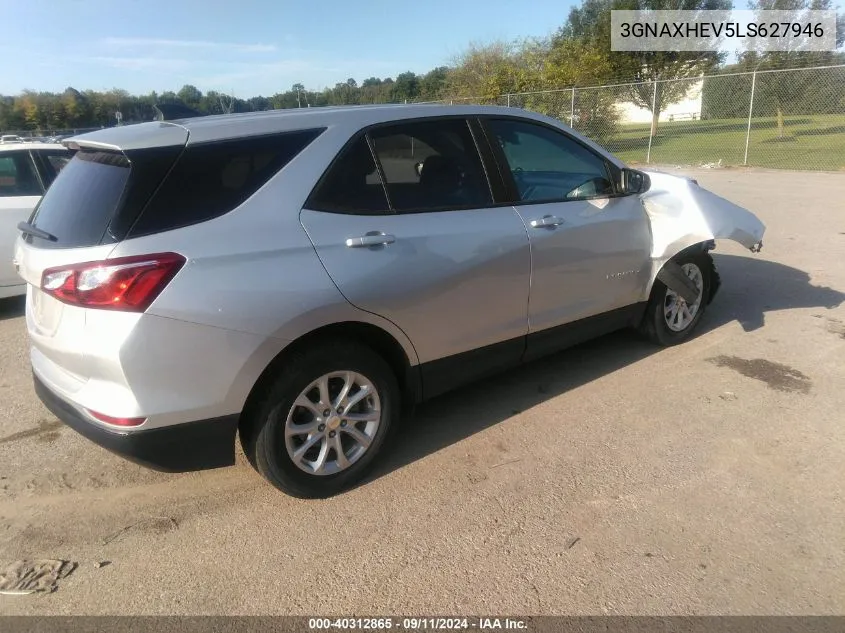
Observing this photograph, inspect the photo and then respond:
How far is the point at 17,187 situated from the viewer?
19.6ft

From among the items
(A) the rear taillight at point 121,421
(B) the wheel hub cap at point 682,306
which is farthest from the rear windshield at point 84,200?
(B) the wheel hub cap at point 682,306

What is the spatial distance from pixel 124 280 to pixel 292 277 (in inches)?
25.7

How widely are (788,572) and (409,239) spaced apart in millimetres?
2142

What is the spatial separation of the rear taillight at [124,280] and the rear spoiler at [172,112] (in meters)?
1.26

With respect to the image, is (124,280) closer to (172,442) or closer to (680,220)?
(172,442)

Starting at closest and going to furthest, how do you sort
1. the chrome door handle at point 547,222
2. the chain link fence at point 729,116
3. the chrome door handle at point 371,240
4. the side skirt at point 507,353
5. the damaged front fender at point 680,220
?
1. the chrome door handle at point 371,240
2. the side skirt at point 507,353
3. the chrome door handle at point 547,222
4. the damaged front fender at point 680,220
5. the chain link fence at point 729,116

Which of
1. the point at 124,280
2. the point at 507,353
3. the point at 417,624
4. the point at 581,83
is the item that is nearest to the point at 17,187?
the point at 124,280

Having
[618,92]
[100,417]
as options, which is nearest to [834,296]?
[100,417]

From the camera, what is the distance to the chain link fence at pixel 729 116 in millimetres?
19578

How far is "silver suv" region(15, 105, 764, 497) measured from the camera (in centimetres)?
246

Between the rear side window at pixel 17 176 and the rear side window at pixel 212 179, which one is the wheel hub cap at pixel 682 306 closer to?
the rear side window at pixel 212 179

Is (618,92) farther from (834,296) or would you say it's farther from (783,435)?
(783,435)

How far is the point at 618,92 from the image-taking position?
22594 millimetres

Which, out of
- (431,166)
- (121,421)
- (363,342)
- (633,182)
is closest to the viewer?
(121,421)
